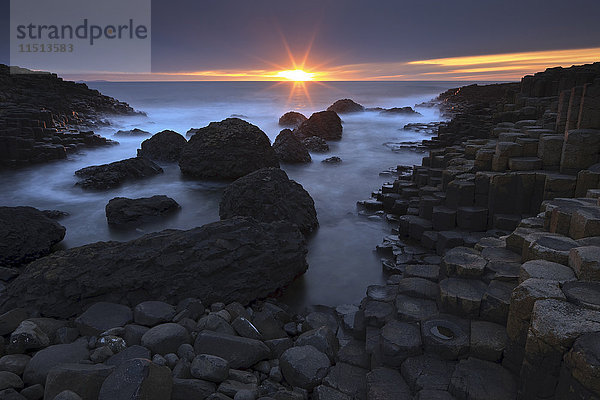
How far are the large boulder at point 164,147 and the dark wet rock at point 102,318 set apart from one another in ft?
43.1

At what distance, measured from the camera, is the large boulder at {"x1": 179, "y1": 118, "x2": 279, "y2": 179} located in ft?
47.7

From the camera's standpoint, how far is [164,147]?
17578mm

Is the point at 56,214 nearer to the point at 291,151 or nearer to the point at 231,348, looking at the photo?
the point at 231,348

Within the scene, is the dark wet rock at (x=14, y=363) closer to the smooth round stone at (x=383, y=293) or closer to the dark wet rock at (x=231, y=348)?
the dark wet rock at (x=231, y=348)

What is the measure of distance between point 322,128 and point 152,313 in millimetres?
21641

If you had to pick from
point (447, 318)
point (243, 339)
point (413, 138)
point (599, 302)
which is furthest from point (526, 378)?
point (413, 138)

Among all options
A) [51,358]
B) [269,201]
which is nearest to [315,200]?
[269,201]

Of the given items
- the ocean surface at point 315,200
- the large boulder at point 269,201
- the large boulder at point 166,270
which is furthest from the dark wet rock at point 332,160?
the large boulder at point 166,270

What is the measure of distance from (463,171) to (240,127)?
8.89 metres

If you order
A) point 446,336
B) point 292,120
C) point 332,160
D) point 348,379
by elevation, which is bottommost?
point 348,379

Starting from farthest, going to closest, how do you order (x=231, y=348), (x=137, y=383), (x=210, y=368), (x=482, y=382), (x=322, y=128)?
(x=322, y=128) → (x=231, y=348) → (x=210, y=368) → (x=482, y=382) → (x=137, y=383)

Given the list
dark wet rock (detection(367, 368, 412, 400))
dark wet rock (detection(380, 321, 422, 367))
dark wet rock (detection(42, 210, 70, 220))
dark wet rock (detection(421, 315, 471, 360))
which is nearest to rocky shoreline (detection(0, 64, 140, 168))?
dark wet rock (detection(42, 210, 70, 220))

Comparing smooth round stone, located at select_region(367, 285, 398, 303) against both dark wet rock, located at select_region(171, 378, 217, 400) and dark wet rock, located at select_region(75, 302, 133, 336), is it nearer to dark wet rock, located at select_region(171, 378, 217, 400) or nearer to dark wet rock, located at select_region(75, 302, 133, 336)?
dark wet rock, located at select_region(171, 378, 217, 400)

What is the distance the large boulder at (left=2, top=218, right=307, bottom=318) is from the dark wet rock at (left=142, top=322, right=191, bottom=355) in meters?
1.11
